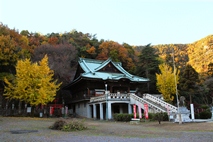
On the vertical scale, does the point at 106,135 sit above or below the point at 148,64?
below

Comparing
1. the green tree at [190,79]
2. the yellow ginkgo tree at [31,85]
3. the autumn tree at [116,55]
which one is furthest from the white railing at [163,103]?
the autumn tree at [116,55]

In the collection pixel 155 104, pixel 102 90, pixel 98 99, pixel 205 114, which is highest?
pixel 102 90

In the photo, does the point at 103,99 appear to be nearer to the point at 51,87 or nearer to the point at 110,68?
the point at 51,87

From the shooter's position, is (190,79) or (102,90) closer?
(190,79)

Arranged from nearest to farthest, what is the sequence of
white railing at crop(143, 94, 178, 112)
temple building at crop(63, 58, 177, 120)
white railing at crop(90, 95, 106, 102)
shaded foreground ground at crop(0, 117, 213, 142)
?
shaded foreground ground at crop(0, 117, 213, 142) → white railing at crop(143, 94, 178, 112) → white railing at crop(90, 95, 106, 102) → temple building at crop(63, 58, 177, 120)

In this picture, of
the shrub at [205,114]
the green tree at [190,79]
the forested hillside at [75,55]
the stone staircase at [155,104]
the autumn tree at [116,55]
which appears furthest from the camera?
the autumn tree at [116,55]

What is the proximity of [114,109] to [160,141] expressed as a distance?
23.0 m

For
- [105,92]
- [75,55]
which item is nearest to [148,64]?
[75,55]

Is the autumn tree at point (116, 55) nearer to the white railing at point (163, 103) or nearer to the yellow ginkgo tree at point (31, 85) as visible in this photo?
the white railing at point (163, 103)

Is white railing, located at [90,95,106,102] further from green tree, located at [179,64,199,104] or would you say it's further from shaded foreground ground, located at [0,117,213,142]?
shaded foreground ground, located at [0,117,213,142]

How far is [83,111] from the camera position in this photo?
106 feet

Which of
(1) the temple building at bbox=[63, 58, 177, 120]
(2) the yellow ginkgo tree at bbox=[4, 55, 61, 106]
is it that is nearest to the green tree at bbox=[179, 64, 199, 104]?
(1) the temple building at bbox=[63, 58, 177, 120]

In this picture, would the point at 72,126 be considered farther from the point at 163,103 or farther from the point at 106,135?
the point at 163,103

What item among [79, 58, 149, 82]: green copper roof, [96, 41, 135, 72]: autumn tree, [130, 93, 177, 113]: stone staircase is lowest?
[130, 93, 177, 113]: stone staircase
